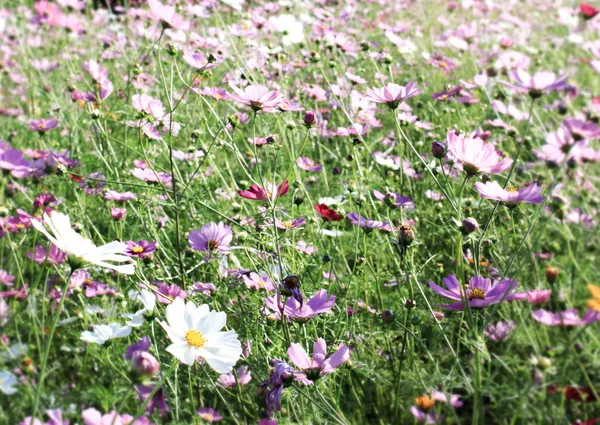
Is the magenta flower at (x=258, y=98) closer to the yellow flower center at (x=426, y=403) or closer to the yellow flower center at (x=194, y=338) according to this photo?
the yellow flower center at (x=194, y=338)

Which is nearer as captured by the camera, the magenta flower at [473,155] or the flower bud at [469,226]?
the flower bud at [469,226]

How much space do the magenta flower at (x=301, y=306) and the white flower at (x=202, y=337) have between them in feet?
0.46

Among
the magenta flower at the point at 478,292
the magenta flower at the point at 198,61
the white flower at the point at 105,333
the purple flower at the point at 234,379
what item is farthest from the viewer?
the magenta flower at the point at 198,61

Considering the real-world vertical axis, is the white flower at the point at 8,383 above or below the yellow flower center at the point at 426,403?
below

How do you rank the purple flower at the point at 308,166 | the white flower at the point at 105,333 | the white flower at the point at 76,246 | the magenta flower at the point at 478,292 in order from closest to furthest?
the white flower at the point at 76,246
the magenta flower at the point at 478,292
the white flower at the point at 105,333
the purple flower at the point at 308,166

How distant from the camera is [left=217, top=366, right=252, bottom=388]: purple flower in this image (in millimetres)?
1046

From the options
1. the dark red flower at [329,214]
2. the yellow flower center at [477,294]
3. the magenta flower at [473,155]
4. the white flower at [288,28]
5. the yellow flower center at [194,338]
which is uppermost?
the magenta flower at [473,155]

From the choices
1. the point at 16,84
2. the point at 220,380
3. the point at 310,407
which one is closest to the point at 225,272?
the point at 220,380

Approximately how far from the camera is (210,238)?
110 cm

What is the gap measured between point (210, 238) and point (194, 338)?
36 centimetres

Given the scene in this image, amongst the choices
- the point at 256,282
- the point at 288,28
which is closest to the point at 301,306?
the point at 256,282

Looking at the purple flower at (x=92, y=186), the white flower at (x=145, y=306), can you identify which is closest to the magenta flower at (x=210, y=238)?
the white flower at (x=145, y=306)

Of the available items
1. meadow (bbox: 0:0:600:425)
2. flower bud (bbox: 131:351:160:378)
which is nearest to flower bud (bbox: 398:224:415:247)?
meadow (bbox: 0:0:600:425)

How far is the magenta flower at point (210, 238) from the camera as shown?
109cm
